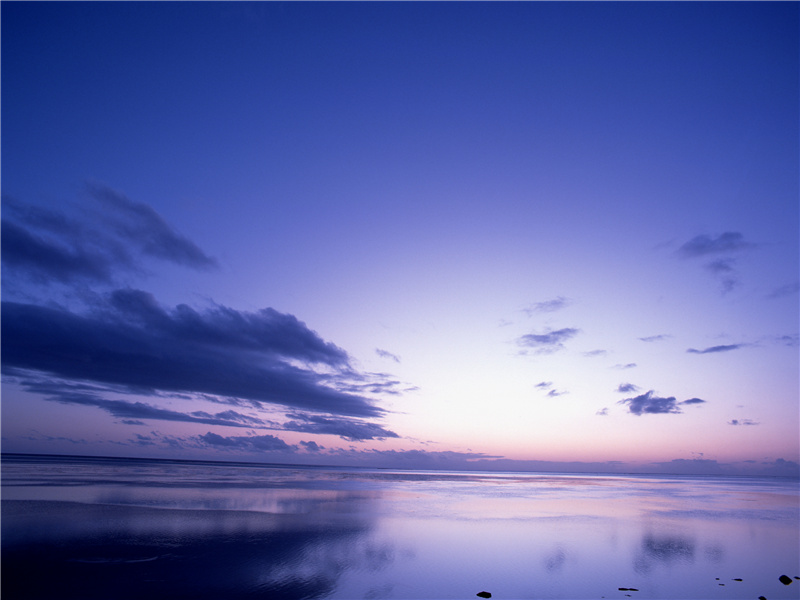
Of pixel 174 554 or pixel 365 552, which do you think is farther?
pixel 365 552

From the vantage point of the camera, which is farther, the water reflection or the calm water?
the calm water

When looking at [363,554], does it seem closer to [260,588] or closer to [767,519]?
[260,588]

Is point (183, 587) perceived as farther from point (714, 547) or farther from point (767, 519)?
point (767, 519)

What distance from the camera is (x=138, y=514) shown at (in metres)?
26.4

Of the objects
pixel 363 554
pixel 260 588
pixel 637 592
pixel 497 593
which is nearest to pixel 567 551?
pixel 637 592

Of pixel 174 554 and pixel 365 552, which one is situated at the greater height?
pixel 174 554

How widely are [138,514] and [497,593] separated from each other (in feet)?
71.9

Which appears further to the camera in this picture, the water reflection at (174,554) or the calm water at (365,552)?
the calm water at (365,552)

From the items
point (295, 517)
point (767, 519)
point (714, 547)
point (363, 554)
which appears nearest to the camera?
point (363, 554)

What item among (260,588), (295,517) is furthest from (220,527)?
(260,588)

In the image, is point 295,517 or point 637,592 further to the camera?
point 295,517

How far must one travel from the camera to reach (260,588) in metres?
14.4

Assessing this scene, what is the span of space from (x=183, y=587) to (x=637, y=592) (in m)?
15.2

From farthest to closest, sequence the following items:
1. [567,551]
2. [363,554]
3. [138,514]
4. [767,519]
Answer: [767,519]
[138,514]
[567,551]
[363,554]
